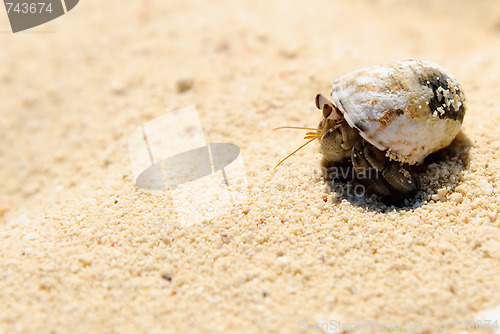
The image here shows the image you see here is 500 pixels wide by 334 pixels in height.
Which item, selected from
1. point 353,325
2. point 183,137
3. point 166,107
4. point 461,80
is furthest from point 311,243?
point 461,80

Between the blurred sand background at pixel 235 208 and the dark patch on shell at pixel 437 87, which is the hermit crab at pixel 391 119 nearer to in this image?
the dark patch on shell at pixel 437 87

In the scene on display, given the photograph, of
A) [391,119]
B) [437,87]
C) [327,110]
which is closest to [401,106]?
[391,119]

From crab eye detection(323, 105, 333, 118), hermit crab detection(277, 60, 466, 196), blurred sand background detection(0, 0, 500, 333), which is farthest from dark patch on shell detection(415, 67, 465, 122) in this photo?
crab eye detection(323, 105, 333, 118)

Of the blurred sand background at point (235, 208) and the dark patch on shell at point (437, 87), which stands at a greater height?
the dark patch on shell at point (437, 87)

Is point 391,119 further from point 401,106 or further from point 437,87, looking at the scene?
point 437,87

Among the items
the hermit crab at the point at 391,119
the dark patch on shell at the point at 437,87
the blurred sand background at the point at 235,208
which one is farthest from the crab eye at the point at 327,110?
the dark patch on shell at the point at 437,87

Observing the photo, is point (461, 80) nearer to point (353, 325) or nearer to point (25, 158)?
point (353, 325)
